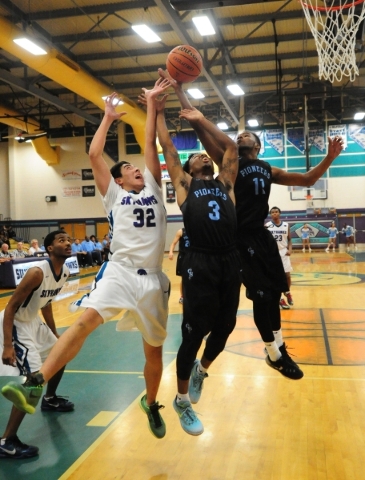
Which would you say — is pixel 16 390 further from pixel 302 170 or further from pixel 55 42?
pixel 302 170

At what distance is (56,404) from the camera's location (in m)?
4.75

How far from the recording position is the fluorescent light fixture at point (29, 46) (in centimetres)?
1248

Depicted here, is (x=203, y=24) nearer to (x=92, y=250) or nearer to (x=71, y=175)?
(x=92, y=250)

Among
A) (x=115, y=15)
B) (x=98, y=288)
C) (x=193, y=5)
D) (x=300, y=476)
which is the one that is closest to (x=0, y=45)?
(x=115, y=15)

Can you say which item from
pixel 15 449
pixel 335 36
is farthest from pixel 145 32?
pixel 15 449

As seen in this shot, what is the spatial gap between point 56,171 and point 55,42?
12.9 metres

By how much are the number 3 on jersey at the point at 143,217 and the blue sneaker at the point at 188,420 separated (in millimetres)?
1305

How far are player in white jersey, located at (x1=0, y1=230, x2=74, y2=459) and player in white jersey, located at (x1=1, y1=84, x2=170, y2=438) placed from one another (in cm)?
94

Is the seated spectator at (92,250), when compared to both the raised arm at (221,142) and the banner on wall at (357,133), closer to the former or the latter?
the banner on wall at (357,133)

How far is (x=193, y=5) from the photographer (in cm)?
951

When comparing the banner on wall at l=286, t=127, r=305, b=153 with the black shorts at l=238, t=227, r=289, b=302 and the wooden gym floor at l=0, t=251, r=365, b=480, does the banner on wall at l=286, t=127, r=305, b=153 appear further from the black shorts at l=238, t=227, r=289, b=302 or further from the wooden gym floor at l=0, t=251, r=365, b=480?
the black shorts at l=238, t=227, r=289, b=302

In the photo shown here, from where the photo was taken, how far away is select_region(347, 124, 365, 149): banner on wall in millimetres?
26020

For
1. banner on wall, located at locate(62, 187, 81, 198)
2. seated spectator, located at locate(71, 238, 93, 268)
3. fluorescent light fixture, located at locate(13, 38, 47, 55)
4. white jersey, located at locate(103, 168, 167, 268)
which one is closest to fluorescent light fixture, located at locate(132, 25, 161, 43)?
fluorescent light fixture, located at locate(13, 38, 47, 55)

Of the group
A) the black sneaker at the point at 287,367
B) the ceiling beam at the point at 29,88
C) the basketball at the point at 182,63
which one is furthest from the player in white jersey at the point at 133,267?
the ceiling beam at the point at 29,88
